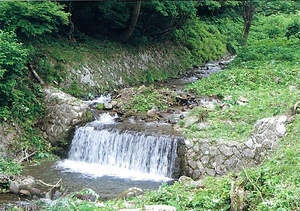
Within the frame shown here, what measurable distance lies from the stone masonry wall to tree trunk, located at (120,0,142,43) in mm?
8619

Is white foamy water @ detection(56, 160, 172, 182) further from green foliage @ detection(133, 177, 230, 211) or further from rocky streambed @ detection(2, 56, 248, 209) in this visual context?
green foliage @ detection(133, 177, 230, 211)

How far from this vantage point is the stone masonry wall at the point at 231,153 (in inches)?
411

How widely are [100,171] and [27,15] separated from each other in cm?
573

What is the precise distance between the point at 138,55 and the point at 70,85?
4.67 m

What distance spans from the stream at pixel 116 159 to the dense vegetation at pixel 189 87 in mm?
776

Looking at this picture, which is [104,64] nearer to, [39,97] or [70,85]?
[70,85]

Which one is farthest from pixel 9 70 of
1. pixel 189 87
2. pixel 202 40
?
pixel 202 40

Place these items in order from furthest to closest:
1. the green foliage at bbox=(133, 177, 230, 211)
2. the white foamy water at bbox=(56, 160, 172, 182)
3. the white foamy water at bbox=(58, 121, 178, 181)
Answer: the white foamy water at bbox=(58, 121, 178, 181), the white foamy water at bbox=(56, 160, 172, 182), the green foliage at bbox=(133, 177, 230, 211)

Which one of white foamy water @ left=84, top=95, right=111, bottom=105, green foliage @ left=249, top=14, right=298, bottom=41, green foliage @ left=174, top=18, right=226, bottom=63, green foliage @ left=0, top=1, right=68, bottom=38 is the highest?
green foliage @ left=249, top=14, right=298, bottom=41

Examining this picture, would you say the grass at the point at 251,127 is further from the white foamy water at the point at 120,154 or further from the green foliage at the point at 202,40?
the green foliage at the point at 202,40

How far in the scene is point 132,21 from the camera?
60.1 feet

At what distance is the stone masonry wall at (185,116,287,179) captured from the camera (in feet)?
34.2

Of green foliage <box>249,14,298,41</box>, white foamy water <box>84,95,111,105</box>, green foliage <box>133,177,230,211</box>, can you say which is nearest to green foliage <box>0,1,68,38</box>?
white foamy water <box>84,95,111,105</box>

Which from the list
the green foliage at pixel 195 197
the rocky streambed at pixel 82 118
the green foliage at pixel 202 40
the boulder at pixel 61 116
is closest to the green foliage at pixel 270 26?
the green foliage at pixel 202 40
